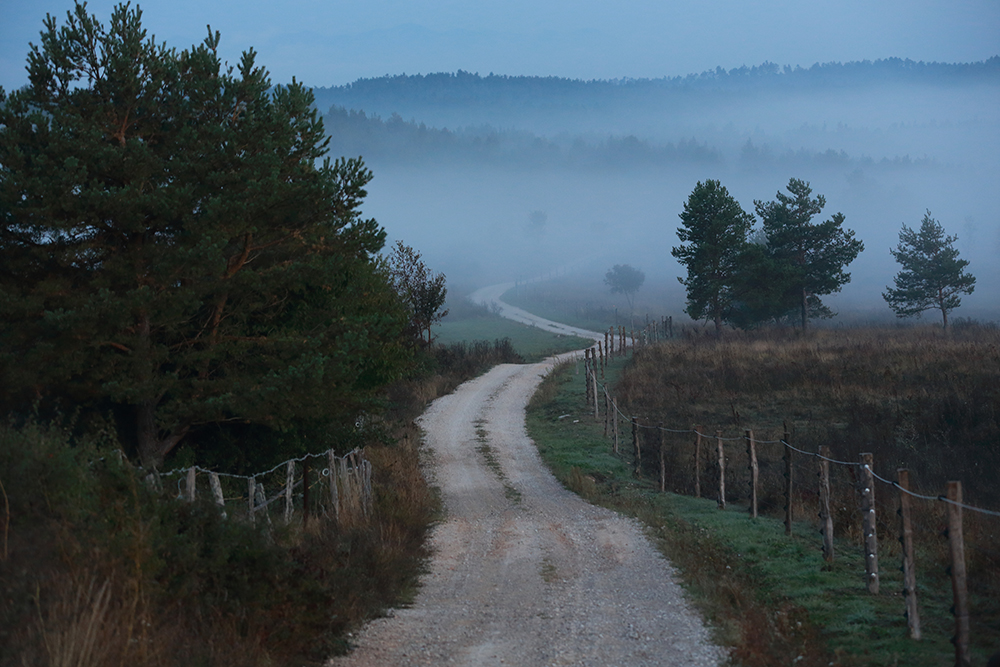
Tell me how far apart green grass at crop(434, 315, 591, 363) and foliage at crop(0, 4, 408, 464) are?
30.0m

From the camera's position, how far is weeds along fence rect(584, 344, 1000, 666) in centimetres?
699

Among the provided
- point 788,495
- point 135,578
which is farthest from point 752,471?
point 135,578

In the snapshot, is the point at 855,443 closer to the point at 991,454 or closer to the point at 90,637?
the point at 991,454

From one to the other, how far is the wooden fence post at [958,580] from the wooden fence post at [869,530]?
2.33 m

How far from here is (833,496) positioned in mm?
14414

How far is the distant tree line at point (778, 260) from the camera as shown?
1753 inches

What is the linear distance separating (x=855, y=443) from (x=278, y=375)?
47.7ft

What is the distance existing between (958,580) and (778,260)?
43497 mm

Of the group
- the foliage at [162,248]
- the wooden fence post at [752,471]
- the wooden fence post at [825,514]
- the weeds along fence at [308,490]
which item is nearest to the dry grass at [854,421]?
the wooden fence post at [825,514]

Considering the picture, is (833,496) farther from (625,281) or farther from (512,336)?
(625,281)

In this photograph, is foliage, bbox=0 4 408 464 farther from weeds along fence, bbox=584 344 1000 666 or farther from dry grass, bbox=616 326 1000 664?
dry grass, bbox=616 326 1000 664

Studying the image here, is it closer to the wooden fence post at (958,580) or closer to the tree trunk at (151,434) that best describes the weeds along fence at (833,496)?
the wooden fence post at (958,580)

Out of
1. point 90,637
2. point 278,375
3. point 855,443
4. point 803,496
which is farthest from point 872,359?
point 90,637

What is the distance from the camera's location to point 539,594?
31.7 feet
